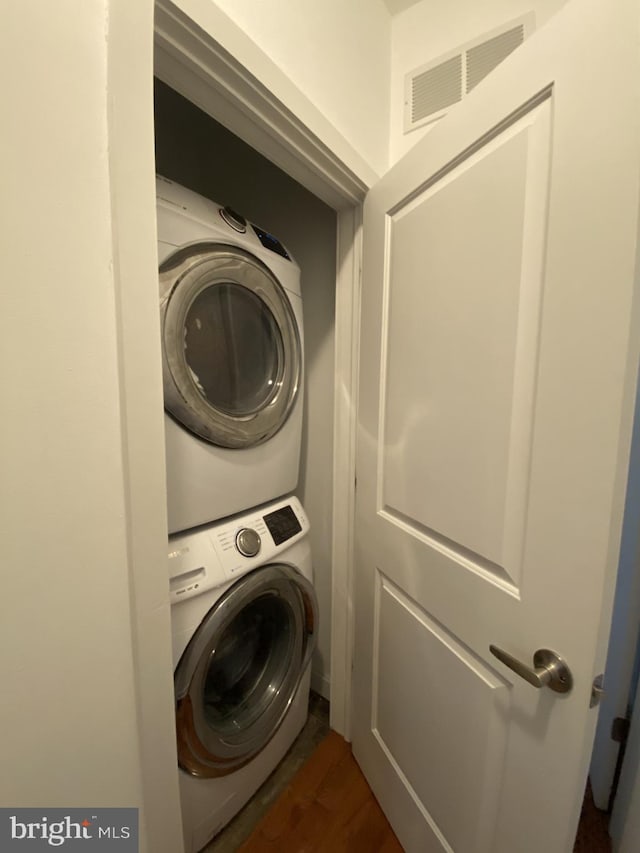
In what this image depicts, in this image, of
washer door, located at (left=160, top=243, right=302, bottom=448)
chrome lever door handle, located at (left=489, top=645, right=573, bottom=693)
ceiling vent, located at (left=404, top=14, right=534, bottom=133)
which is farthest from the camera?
ceiling vent, located at (left=404, top=14, right=534, bottom=133)

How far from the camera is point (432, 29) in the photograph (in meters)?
0.98

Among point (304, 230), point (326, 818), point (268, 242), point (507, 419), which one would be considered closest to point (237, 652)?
point (326, 818)

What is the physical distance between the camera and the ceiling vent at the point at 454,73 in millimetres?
857

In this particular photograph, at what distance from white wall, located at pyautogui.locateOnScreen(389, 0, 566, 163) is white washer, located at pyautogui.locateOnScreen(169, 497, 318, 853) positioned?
129 centimetres

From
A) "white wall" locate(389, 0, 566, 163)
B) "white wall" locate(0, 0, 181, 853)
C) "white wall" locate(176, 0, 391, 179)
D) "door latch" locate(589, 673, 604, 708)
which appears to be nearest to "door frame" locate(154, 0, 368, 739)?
"white wall" locate(176, 0, 391, 179)

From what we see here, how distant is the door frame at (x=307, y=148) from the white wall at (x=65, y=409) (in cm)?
13

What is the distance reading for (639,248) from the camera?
422 millimetres

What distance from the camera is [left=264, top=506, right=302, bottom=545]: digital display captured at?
99 cm

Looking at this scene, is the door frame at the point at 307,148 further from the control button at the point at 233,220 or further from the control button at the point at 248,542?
the control button at the point at 248,542

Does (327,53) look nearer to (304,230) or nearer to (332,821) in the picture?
(304,230)

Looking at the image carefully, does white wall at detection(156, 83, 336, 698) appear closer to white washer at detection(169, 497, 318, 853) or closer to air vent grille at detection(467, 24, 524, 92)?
white washer at detection(169, 497, 318, 853)

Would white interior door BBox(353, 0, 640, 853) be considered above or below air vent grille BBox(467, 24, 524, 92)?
Result: below

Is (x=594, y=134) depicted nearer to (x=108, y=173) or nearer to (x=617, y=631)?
(x=108, y=173)

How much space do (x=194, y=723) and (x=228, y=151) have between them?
1.99m
